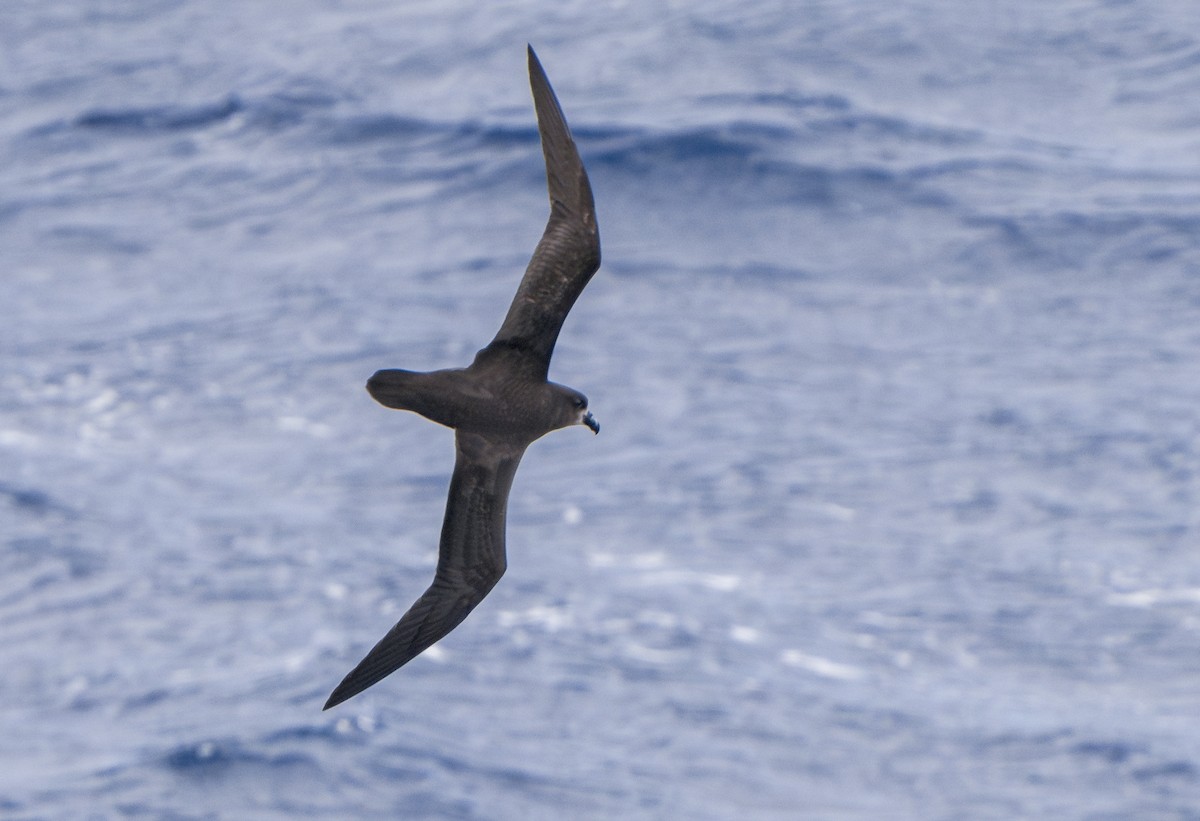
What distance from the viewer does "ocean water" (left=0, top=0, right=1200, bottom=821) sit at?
18953mm

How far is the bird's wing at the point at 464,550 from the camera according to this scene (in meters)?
8.70

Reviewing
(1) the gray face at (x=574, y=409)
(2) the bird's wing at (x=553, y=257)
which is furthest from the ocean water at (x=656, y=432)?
(2) the bird's wing at (x=553, y=257)

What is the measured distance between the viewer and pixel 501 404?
821cm

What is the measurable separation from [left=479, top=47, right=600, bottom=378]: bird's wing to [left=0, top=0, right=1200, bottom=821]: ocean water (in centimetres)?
1042

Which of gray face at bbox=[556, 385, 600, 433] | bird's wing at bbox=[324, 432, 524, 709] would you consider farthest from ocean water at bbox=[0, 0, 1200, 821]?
gray face at bbox=[556, 385, 600, 433]

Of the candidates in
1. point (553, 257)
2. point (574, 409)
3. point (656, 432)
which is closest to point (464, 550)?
point (574, 409)

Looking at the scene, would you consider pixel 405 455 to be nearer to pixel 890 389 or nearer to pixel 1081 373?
pixel 890 389

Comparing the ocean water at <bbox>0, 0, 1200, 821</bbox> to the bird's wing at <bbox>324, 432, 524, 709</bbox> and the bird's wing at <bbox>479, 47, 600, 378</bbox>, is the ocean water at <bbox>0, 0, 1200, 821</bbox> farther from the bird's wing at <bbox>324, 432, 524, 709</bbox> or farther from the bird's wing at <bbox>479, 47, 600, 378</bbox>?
the bird's wing at <bbox>479, 47, 600, 378</bbox>

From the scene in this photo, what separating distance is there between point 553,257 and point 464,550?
55.7 inches

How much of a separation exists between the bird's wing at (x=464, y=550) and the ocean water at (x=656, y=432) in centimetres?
964

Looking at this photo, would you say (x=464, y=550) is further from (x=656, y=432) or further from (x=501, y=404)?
(x=656, y=432)

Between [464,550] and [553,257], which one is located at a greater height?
[553,257]

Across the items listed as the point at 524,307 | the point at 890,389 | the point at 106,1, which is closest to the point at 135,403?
the point at 890,389

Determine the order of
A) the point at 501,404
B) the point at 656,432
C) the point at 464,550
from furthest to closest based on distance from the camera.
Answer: the point at 656,432 → the point at 464,550 → the point at 501,404
